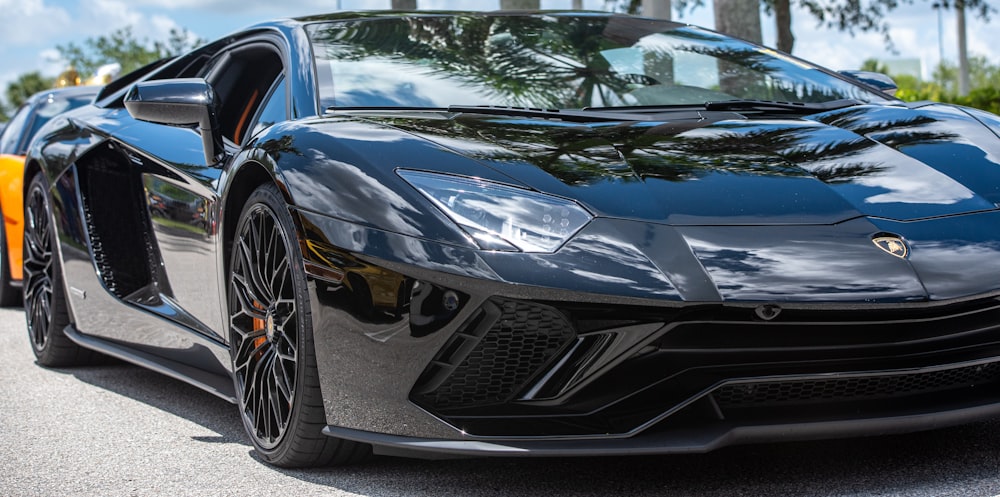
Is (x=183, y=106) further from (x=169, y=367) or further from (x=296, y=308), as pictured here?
(x=296, y=308)

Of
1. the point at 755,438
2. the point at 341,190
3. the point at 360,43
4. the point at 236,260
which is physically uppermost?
the point at 360,43

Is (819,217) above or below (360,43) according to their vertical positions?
below

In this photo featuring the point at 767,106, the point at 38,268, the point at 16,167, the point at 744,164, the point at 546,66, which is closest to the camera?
the point at 744,164

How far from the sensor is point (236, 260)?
11.5 feet

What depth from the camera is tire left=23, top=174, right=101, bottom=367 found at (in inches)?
205

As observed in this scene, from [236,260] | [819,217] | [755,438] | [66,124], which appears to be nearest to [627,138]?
[819,217]

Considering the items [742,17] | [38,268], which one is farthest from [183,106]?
[742,17]

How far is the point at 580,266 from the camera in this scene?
8.46ft

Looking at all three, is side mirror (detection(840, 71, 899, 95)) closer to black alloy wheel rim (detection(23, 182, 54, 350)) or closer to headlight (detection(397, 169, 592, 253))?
headlight (detection(397, 169, 592, 253))

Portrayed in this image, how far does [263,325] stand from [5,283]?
5.41 metres

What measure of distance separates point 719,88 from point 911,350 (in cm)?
162

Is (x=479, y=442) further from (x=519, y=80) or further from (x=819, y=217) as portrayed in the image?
(x=519, y=80)

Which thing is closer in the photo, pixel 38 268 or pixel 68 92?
pixel 38 268

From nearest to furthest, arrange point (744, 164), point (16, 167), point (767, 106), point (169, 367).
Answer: point (744, 164) → point (767, 106) → point (169, 367) → point (16, 167)
